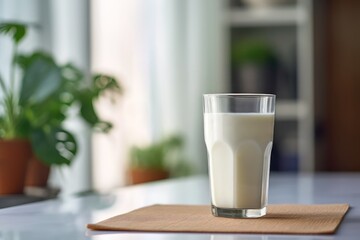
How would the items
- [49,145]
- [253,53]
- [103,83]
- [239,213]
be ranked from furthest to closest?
1. [253,53]
2. [103,83]
3. [49,145]
4. [239,213]

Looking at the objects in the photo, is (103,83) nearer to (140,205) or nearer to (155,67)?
(140,205)

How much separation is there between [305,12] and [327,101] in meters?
0.46

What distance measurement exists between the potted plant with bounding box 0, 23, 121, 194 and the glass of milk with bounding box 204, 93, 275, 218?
867 millimetres

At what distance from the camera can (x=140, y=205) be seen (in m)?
1.35

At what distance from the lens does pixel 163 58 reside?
394cm

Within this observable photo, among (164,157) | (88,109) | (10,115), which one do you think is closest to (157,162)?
(164,157)

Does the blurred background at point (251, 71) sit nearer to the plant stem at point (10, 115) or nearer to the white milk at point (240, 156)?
the plant stem at point (10, 115)

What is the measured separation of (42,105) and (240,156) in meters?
1.03

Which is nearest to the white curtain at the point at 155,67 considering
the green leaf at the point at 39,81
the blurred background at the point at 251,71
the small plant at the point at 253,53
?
the blurred background at the point at 251,71

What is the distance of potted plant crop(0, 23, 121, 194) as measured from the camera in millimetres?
1926

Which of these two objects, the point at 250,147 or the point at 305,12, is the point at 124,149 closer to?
the point at 305,12

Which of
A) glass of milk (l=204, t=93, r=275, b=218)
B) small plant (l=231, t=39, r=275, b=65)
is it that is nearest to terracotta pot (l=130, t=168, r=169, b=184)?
small plant (l=231, t=39, r=275, b=65)

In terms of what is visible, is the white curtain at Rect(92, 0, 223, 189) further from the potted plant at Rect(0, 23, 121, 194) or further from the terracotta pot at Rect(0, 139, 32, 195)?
the terracotta pot at Rect(0, 139, 32, 195)

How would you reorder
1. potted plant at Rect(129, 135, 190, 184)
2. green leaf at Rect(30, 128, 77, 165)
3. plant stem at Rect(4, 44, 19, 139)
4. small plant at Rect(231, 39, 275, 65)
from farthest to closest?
small plant at Rect(231, 39, 275, 65) → potted plant at Rect(129, 135, 190, 184) → plant stem at Rect(4, 44, 19, 139) → green leaf at Rect(30, 128, 77, 165)
